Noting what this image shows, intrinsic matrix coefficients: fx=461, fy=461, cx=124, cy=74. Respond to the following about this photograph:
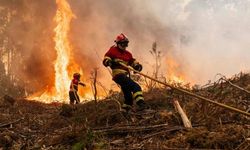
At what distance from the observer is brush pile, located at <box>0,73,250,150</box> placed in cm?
626

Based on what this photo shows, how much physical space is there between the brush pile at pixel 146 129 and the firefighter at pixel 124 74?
0.37m

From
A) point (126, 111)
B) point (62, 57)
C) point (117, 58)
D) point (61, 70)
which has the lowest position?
point (126, 111)

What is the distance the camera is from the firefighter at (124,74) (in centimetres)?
938

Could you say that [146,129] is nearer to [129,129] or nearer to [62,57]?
[129,129]

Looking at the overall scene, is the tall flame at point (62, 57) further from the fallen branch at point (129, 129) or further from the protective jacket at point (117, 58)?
the fallen branch at point (129, 129)

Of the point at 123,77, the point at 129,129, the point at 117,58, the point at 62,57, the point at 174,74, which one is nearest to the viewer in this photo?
the point at 129,129

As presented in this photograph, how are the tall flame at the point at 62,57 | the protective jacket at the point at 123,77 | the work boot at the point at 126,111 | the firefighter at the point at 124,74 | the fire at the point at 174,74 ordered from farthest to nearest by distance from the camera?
the tall flame at the point at 62,57, the fire at the point at 174,74, the protective jacket at the point at 123,77, the firefighter at the point at 124,74, the work boot at the point at 126,111


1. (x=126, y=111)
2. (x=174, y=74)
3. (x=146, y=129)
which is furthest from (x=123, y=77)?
(x=174, y=74)

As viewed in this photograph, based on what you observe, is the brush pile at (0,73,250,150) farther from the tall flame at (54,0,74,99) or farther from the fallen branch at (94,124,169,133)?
the tall flame at (54,0,74,99)

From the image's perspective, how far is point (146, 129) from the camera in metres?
7.18

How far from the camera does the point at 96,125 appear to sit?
8.56 metres

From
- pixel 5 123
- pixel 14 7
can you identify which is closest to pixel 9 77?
pixel 14 7

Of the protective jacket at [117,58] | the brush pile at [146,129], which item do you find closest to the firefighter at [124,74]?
the protective jacket at [117,58]

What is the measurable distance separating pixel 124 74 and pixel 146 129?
110 inches
